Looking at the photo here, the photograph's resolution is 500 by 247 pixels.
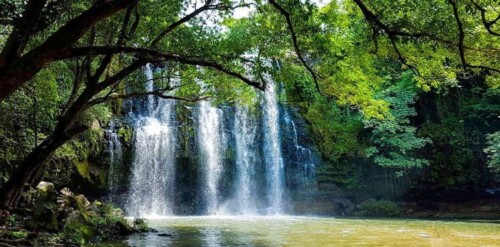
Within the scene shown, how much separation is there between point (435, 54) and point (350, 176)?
16.8 m

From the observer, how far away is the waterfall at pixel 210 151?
22.9m

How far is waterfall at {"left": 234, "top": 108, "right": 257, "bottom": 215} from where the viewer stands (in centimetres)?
2380

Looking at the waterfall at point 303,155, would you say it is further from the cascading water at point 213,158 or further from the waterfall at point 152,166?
the waterfall at point 152,166

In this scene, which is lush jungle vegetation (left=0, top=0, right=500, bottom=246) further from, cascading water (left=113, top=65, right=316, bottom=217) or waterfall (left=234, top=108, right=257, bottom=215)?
waterfall (left=234, top=108, right=257, bottom=215)

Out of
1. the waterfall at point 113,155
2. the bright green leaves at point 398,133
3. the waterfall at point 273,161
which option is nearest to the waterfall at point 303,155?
the waterfall at point 273,161

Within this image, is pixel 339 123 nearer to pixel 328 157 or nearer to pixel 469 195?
pixel 328 157

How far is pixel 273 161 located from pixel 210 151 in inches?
149

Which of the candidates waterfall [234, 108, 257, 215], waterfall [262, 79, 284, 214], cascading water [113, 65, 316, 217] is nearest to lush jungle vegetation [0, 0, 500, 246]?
cascading water [113, 65, 316, 217]

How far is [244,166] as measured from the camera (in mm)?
23938

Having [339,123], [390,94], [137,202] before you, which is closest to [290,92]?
[339,123]

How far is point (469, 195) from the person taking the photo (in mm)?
24062

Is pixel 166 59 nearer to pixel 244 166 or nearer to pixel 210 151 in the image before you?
pixel 210 151

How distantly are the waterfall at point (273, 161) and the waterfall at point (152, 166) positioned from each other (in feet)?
17.8

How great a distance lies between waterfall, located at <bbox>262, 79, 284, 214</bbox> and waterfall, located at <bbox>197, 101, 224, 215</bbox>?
2744mm
